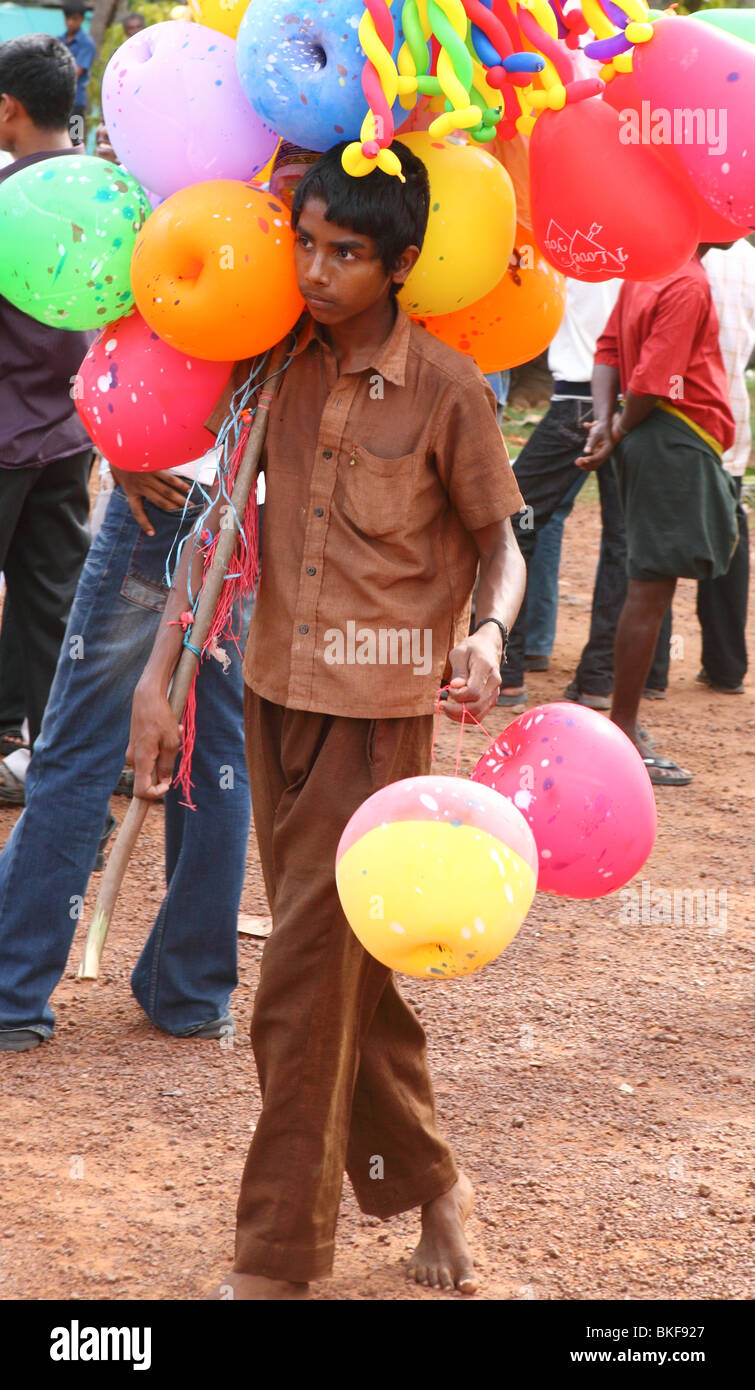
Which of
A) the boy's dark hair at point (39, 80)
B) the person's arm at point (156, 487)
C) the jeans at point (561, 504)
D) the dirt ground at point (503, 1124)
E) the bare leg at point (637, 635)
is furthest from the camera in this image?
the jeans at point (561, 504)

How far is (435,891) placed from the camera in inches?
76.3

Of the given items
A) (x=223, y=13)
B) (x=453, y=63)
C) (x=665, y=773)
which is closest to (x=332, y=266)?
(x=453, y=63)

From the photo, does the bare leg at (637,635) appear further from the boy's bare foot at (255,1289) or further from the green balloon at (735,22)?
the boy's bare foot at (255,1289)

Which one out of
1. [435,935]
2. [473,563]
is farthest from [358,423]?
[435,935]

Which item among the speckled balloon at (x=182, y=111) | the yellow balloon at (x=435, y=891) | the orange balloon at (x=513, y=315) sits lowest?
the yellow balloon at (x=435, y=891)

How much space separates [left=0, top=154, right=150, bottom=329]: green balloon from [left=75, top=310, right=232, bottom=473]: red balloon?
0.27ft

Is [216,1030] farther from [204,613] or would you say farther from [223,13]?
[223,13]

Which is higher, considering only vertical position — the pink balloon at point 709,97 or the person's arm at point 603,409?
the pink balloon at point 709,97

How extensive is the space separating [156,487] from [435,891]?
4.42ft

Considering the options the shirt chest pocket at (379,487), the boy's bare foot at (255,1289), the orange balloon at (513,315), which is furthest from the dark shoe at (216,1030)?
the orange balloon at (513,315)

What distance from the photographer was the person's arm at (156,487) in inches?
117

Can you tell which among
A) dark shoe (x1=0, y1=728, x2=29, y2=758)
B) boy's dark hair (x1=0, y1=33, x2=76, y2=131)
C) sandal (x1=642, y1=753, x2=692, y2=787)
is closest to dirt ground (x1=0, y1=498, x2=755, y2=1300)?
dark shoe (x1=0, y1=728, x2=29, y2=758)

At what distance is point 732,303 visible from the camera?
5.48m

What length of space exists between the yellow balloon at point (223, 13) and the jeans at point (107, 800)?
3.50 feet
